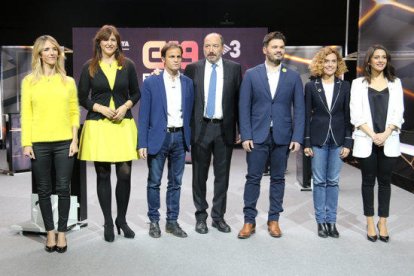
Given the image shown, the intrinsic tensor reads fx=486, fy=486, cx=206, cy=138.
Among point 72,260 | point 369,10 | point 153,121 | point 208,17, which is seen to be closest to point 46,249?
point 72,260

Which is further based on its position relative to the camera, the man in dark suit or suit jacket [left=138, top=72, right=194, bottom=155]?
the man in dark suit

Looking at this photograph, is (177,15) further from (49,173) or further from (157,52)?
(49,173)

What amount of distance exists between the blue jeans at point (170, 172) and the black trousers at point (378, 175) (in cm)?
138

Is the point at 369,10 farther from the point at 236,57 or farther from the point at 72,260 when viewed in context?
the point at 72,260

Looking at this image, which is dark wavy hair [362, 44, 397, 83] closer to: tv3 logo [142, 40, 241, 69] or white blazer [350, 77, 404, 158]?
white blazer [350, 77, 404, 158]

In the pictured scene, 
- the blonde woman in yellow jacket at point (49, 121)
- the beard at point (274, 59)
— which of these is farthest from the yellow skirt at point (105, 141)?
the beard at point (274, 59)

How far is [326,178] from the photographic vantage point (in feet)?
12.5

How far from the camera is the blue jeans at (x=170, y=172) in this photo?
143 inches

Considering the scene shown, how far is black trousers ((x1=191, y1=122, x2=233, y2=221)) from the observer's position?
3.73 m

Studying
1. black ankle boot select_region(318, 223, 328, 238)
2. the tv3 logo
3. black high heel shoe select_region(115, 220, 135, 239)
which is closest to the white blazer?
black ankle boot select_region(318, 223, 328, 238)

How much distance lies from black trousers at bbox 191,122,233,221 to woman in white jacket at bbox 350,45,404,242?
99cm

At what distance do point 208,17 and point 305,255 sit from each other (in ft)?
24.2

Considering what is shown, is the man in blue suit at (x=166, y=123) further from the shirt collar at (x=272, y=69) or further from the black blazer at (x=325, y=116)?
the black blazer at (x=325, y=116)

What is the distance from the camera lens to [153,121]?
357 centimetres
